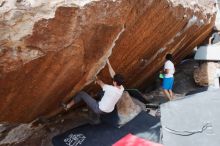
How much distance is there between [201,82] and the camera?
9008 millimetres

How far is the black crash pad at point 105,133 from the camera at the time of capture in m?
6.34

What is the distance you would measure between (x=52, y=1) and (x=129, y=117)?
2.96 metres

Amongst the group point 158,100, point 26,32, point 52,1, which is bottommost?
point 158,100

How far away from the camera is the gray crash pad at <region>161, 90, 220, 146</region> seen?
4645 mm

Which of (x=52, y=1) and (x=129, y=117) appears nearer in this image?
(x=52, y=1)

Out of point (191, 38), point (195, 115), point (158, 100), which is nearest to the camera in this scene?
point (195, 115)

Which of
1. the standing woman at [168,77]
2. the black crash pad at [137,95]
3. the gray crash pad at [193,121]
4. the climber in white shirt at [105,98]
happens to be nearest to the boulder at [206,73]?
the standing woman at [168,77]

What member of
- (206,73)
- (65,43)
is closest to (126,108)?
(65,43)

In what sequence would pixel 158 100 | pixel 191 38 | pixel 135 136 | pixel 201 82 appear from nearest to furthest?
pixel 135 136 → pixel 158 100 → pixel 201 82 → pixel 191 38

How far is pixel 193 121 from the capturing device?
16.1ft

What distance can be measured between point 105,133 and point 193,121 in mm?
2026

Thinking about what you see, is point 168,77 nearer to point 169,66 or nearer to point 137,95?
point 169,66

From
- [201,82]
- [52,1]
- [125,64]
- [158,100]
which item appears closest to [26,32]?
[52,1]

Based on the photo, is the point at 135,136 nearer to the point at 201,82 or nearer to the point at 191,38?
the point at 201,82
